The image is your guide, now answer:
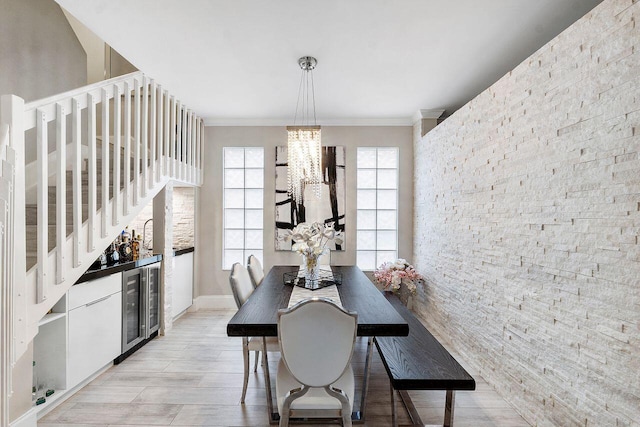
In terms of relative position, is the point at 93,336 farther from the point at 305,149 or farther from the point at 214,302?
the point at 305,149

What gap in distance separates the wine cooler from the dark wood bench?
7.65ft

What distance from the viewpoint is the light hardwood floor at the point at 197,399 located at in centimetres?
220

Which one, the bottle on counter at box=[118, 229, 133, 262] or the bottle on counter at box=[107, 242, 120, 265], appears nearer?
the bottle on counter at box=[107, 242, 120, 265]

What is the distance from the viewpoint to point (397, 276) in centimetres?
413

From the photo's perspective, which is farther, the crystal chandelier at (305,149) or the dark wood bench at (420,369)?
the crystal chandelier at (305,149)

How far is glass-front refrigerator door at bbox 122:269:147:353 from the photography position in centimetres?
305

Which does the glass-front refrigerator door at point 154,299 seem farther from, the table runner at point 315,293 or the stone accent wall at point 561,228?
the stone accent wall at point 561,228

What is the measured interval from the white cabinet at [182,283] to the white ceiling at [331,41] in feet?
6.66

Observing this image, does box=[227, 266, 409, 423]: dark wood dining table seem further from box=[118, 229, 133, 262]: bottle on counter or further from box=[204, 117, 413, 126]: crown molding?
box=[204, 117, 413, 126]: crown molding

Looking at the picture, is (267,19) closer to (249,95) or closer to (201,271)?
(249,95)

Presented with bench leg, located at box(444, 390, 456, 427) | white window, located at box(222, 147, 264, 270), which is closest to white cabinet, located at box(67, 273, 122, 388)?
white window, located at box(222, 147, 264, 270)

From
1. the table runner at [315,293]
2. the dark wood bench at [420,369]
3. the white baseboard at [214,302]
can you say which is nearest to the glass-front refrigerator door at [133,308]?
the white baseboard at [214,302]

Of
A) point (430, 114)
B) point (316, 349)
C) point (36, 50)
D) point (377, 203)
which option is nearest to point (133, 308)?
point (316, 349)

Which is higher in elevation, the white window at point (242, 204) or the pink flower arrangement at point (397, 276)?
the white window at point (242, 204)
